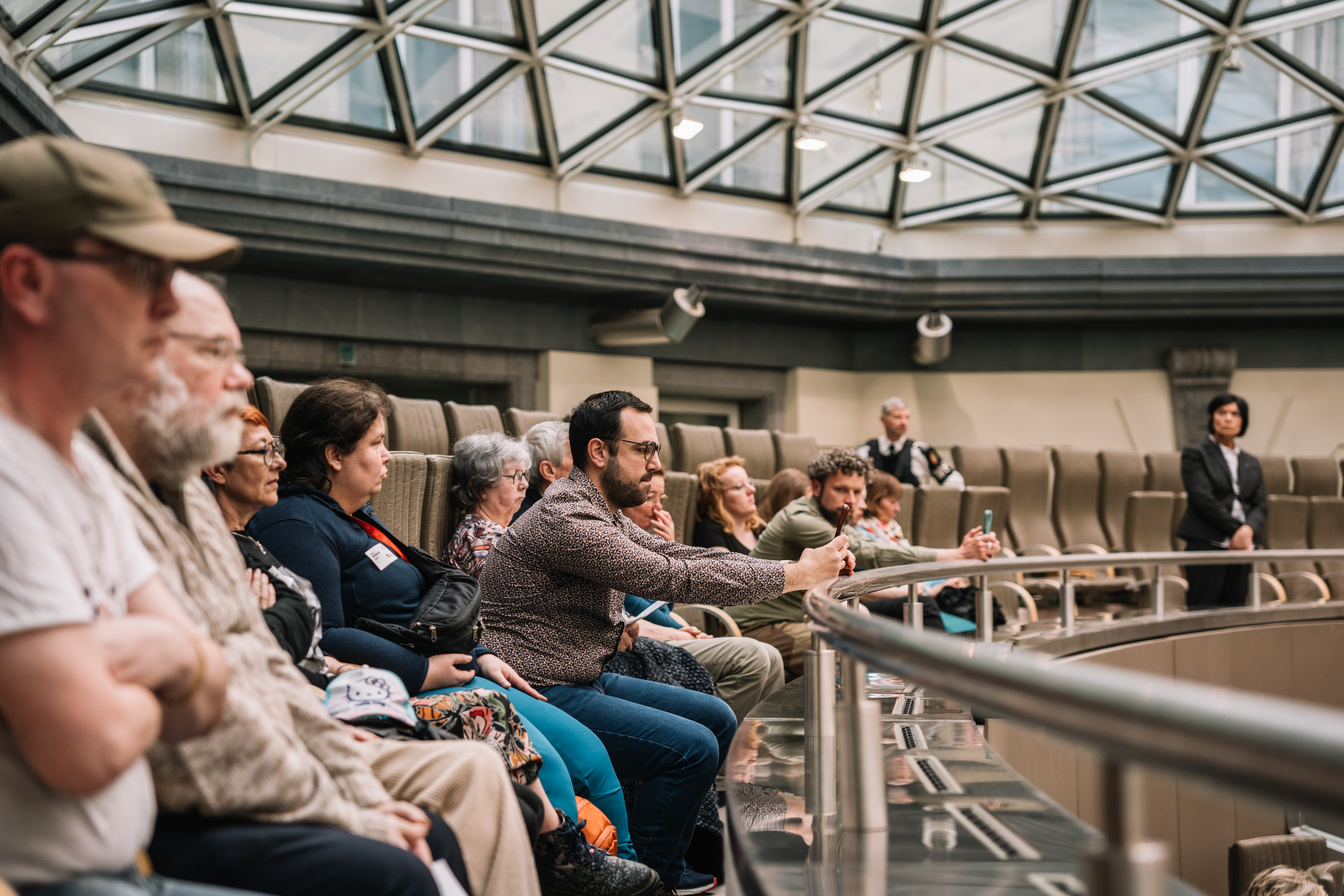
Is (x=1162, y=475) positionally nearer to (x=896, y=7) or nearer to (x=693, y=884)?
(x=896, y=7)

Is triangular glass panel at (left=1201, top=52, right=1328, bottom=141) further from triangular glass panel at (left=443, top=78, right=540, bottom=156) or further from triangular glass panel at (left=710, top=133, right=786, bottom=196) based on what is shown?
triangular glass panel at (left=443, top=78, right=540, bottom=156)

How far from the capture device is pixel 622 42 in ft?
34.9

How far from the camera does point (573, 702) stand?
9.98ft

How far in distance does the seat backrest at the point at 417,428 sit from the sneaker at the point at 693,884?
10.5ft

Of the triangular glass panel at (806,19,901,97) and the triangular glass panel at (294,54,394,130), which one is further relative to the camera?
the triangular glass panel at (806,19,901,97)

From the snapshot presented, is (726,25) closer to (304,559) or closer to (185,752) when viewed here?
(304,559)

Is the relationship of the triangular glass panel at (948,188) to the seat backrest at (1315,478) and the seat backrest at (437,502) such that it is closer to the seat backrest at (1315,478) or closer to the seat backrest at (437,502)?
the seat backrest at (1315,478)

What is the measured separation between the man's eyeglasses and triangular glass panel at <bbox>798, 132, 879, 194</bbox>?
37.3ft

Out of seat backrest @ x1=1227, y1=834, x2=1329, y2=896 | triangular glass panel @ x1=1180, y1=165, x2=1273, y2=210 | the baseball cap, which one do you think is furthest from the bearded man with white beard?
triangular glass panel @ x1=1180, y1=165, x2=1273, y2=210

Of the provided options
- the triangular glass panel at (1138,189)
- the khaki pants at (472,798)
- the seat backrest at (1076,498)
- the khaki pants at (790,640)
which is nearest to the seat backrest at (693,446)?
the khaki pants at (790,640)

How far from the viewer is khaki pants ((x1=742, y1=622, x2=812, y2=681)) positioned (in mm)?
4762

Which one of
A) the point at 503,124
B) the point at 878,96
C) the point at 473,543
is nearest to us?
the point at 473,543

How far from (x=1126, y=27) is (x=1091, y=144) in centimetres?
146

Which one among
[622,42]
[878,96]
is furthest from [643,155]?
[878,96]
